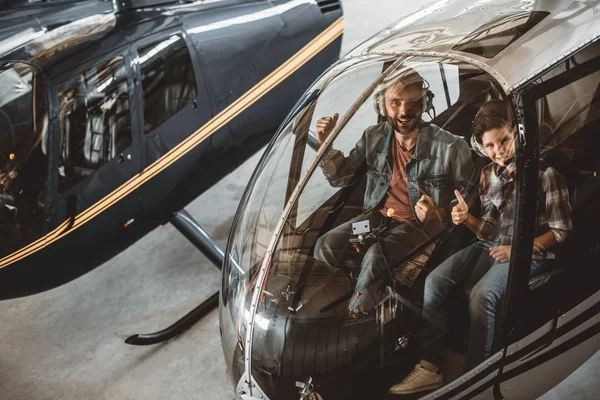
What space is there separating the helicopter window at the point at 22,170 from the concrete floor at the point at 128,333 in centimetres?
70

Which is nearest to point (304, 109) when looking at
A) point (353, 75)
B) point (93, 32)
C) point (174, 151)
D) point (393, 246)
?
point (353, 75)

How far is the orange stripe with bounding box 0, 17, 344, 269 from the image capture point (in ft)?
12.4

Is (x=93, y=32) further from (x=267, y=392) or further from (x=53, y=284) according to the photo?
(x=267, y=392)

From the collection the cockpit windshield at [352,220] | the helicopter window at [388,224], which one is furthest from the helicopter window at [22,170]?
the helicopter window at [388,224]

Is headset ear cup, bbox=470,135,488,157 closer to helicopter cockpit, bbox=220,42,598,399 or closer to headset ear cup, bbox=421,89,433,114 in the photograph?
helicopter cockpit, bbox=220,42,598,399

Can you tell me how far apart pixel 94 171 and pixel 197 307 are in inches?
35.6

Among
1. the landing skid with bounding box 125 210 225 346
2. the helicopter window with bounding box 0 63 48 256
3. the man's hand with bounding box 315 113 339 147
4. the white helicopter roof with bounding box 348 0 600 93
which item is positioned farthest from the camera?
the landing skid with bounding box 125 210 225 346

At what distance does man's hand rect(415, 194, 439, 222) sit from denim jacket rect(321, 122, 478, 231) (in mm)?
17

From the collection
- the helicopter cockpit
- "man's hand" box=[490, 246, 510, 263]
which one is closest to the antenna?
the helicopter cockpit

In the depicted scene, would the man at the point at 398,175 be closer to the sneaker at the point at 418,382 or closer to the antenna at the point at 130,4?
the sneaker at the point at 418,382

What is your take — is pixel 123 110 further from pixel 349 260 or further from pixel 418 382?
pixel 418 382

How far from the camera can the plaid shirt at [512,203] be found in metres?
2.39

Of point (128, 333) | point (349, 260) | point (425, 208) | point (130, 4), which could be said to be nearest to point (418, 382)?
point (349, 260)

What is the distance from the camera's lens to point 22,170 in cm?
374
